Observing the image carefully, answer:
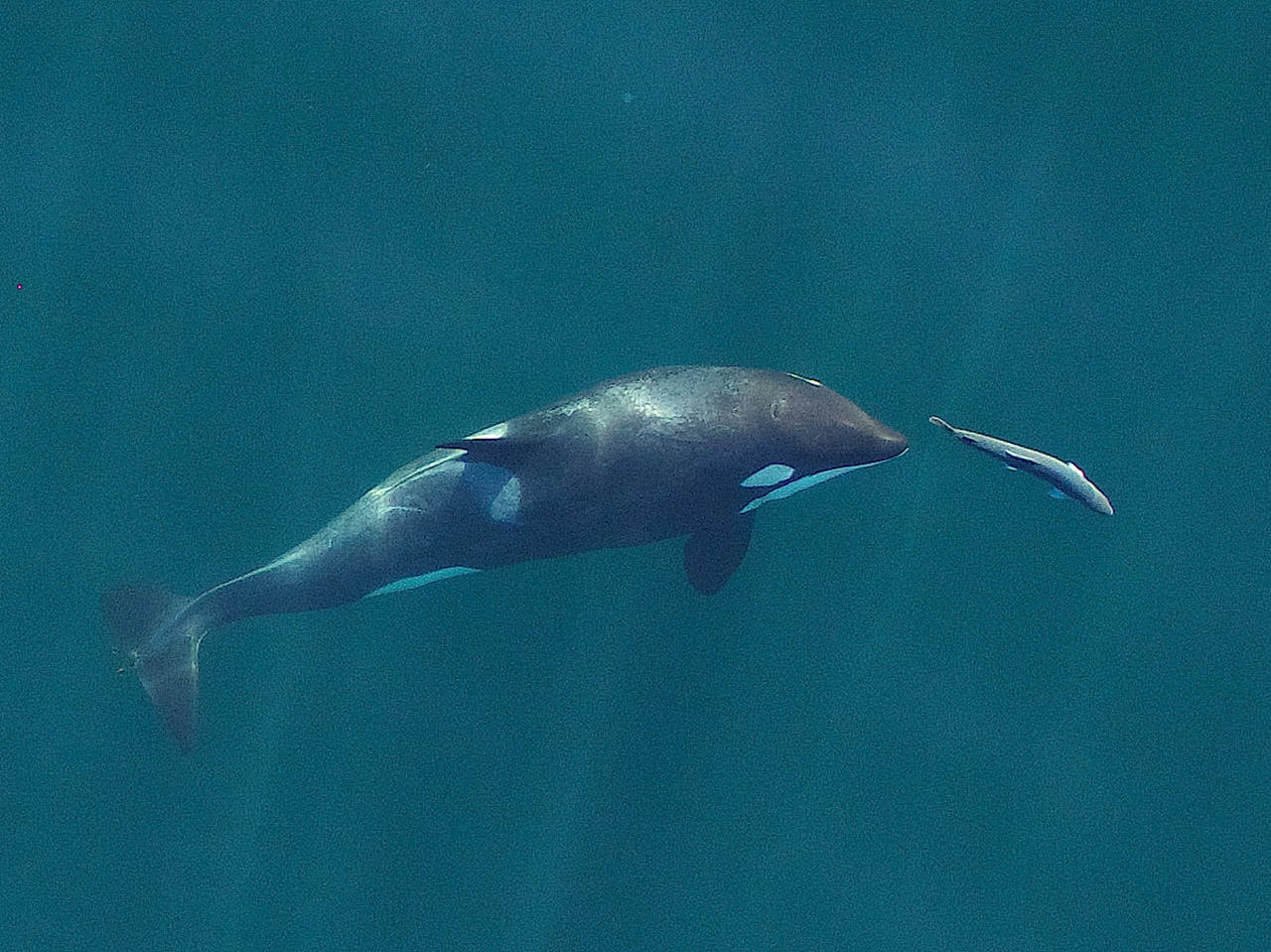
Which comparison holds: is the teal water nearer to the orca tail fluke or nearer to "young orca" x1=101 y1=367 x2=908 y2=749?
the orca tail fluke

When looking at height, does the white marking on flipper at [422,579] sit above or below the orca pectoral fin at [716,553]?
below

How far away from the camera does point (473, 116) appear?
998cm

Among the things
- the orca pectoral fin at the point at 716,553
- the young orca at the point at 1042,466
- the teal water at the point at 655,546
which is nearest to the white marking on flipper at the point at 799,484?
the orca pectoral fin at the point at 716,553

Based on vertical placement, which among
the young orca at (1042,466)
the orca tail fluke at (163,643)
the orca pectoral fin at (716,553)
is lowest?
the orca tail fluke at (163,643)

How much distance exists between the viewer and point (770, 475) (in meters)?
8.49

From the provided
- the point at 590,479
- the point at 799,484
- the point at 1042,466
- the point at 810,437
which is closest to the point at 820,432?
the point at 810,437

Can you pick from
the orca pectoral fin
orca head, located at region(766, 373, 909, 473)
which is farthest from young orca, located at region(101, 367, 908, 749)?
the orca pectoral fin

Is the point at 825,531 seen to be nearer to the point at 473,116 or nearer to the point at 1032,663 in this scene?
the point at 1032,663

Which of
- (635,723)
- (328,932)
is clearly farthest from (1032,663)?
(328,932)

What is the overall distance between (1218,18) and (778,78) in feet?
13.8

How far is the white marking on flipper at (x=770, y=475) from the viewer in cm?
841

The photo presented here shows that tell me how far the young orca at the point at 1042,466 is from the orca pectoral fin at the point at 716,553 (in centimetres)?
208

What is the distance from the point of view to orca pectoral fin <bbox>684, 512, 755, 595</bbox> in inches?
369

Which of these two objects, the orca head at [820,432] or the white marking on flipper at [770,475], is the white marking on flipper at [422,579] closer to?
the white marking on flipper at [770,475]
